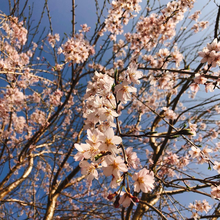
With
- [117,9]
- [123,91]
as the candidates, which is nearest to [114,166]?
[123,91]

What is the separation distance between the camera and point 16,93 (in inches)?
125

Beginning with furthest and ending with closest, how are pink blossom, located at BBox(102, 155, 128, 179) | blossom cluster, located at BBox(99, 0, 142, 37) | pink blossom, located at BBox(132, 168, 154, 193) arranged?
blossom cluster, located at BBox(99, 0, 142, 37), pink blossom, located at BBox(132, 168, 154, 193), pink blossom, located at BBox(102, 155, 128, 179)

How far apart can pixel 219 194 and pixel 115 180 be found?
53.9 inches

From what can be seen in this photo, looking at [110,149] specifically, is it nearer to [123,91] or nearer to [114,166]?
[114,166]

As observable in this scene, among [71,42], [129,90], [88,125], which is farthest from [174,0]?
[88,125]

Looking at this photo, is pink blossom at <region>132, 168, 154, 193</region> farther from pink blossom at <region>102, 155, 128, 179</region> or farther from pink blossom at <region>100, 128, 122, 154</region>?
pink blossom at <region>100, 128, 122, 154</region>

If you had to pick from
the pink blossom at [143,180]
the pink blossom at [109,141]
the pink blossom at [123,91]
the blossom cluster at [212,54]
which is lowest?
the pink blossom at [143,180]

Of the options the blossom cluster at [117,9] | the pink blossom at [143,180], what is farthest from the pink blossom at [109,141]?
the blossom cluster at [117,9]

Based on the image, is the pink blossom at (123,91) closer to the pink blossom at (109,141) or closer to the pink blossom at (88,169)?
the pink blossom at (109,141)

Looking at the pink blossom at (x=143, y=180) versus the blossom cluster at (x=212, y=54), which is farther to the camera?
the blossom cluster at (x=212, y=54)

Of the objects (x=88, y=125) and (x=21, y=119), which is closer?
(x=88, y=125)

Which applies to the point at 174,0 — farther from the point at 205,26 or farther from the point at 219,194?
the point at 219,194

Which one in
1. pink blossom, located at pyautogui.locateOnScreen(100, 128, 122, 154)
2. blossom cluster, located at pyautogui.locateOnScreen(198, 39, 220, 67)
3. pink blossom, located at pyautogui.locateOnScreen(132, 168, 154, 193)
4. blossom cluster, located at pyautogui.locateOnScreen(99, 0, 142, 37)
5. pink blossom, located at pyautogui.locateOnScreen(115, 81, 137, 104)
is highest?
blossom cluster, located at pyautogui.locateOnScreen(99, 0, 142, 37)

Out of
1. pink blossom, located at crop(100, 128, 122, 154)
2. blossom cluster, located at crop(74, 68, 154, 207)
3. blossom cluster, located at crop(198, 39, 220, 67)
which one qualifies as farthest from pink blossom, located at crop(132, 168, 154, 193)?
blossom cluster, located at crop(198, 39, 220, 67)
